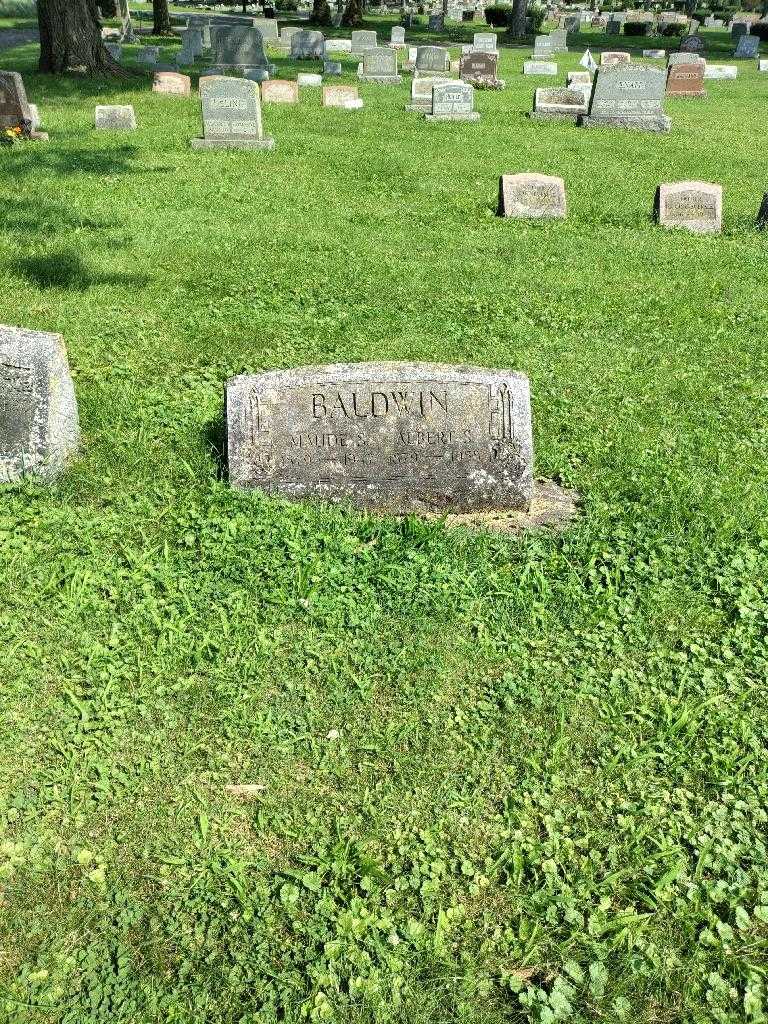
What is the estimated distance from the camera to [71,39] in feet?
60.2

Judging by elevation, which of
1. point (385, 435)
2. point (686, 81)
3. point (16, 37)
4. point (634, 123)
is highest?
point (16, 37)

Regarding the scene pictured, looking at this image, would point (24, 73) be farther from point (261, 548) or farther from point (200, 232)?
point (261, 548)

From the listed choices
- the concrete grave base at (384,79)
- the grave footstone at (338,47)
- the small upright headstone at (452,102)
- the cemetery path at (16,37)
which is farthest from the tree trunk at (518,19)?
the small upright headstone at (452,102)

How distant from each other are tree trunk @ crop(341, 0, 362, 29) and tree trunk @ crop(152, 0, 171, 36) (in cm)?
915

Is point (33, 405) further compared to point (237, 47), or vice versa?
point (237, 47)

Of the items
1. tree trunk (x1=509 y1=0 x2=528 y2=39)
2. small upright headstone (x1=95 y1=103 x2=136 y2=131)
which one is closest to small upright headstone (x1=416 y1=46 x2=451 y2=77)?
small upright headstone (x1=95 y1=103 x2=136 y2=131)

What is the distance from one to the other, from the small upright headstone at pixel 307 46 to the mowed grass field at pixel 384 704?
2387cm

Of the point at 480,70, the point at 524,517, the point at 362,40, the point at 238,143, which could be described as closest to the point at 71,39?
the point at 238,143

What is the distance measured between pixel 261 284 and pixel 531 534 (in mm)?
4716

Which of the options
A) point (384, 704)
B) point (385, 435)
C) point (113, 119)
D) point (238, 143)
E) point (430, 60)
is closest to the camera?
point (384, 704)

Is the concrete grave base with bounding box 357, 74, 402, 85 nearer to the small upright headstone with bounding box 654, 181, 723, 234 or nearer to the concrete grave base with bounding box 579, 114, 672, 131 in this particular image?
the concrete grave base with bounding box 579, 114, 672, 131

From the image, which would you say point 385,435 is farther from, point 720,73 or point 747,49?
point 747,49

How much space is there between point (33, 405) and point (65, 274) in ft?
13.0

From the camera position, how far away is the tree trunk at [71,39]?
1814 cm
